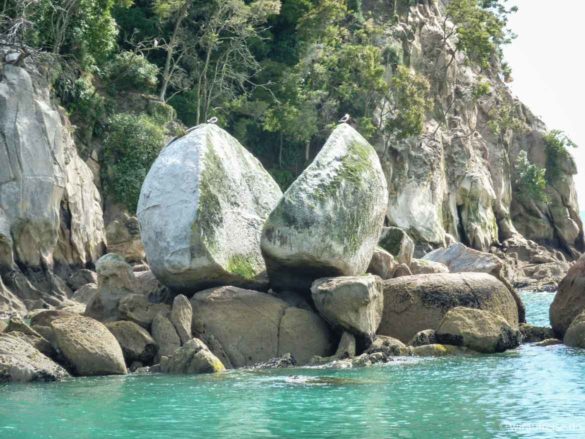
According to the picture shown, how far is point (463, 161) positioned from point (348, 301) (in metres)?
50.7

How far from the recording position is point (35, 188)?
1378 inches

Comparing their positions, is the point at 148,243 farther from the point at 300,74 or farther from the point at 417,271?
the point at 300,74

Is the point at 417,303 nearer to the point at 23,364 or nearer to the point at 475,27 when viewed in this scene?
the point at 23,364

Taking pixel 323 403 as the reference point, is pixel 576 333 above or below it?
above

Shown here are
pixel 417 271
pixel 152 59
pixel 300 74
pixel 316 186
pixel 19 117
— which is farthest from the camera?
pixel 300 74

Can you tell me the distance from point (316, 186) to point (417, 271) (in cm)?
748

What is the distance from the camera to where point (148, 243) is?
23.6 metres

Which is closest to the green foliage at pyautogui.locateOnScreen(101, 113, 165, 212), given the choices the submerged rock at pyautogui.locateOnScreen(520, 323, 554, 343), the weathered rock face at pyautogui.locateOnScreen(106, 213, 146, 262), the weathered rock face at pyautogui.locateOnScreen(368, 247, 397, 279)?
the weathered rock face at pyautogui.locateOnScreen(106, 213, 146, 262)

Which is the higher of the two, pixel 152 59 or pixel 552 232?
pixel 152 59

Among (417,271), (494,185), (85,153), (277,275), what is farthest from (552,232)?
(277,275)

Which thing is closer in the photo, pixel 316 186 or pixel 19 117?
pixel 316 186

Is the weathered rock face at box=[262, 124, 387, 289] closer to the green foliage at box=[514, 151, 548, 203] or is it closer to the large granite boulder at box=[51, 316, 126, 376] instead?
the large granite boulder at box=[51, 316, 126, 376]

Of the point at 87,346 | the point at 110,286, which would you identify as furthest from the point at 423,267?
the point at 87,346

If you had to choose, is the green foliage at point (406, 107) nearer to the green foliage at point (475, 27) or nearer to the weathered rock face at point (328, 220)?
the green foliage at point (475, 27)
